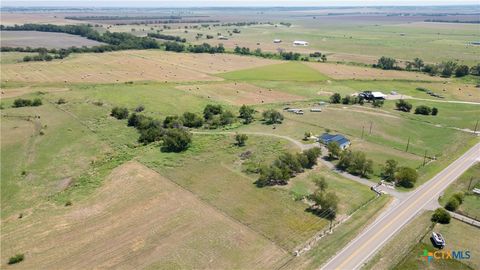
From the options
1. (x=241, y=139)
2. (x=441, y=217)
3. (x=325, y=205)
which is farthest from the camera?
(x=241, y=139)

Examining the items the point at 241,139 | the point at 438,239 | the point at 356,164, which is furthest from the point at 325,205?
the point at 241,139

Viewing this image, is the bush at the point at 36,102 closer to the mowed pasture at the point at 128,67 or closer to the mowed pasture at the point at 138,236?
the mowed pasture at the point at 128,67

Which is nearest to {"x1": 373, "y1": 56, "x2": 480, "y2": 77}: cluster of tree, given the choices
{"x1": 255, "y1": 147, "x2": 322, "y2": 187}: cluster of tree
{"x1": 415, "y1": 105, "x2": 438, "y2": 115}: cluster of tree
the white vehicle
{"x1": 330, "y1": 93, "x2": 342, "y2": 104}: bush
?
{"x1": 415, "y1": 105, "x2": 438, "y2": 115}: cluster of tree

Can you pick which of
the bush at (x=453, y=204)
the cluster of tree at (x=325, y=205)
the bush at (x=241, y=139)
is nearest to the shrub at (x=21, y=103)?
the bush at (x=241, y=139)

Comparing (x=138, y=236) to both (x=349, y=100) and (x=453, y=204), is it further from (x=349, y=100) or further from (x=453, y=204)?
(x=349, y=100)

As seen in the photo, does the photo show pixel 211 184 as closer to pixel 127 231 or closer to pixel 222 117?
pixel 127 231

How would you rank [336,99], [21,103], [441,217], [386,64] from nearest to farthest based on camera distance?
[441,217], [21,103], [336,99], [386,64]

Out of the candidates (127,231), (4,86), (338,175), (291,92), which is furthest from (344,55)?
(127,231)
